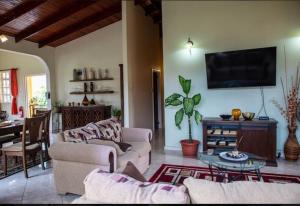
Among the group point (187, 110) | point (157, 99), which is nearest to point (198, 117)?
point (187, 110)

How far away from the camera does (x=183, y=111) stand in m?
4.25

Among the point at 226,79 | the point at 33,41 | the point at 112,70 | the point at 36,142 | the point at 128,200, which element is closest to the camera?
the point at 128,200

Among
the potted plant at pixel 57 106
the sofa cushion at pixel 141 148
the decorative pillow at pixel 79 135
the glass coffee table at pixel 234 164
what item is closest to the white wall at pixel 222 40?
the sofa cushion at pixel 141 148

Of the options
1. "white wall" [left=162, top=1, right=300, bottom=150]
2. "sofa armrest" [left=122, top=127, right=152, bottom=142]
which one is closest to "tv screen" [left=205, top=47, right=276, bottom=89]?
"white wall" [left=162, top=1, right=300, bottom=150]

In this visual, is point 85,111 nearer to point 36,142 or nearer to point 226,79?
point 36,142

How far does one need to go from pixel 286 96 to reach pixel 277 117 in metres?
0.40

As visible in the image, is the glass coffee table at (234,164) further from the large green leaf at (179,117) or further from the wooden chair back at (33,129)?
the wooden chair back at (33,129)

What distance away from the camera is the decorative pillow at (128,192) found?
3.23ft

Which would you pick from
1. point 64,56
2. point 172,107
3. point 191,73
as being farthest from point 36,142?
point 64,56

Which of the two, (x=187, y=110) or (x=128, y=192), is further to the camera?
(x=187, y=110)

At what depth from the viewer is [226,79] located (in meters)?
4.10

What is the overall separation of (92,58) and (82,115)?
1.76 metres

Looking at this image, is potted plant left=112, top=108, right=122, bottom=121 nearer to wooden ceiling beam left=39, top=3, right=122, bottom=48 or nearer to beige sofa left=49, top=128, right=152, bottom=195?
wooden ceiling beam left=39, top=3, right=122, bottom=48

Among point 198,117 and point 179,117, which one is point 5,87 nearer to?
point 179,117
